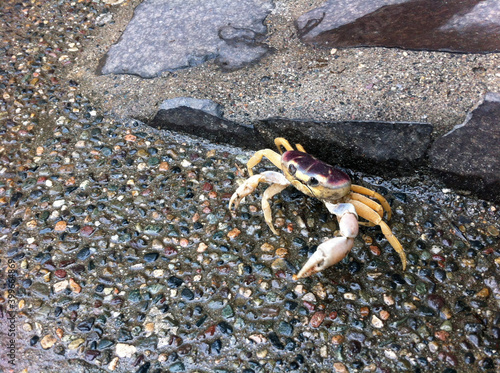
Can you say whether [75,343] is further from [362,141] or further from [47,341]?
[362,141]

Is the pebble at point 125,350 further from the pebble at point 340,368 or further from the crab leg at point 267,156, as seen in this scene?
the crab leg at point 267,156

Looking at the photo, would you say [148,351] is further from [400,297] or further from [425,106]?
[425,106]

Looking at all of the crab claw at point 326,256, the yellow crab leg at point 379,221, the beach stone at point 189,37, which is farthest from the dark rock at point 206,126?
the crab claw at point 326,256

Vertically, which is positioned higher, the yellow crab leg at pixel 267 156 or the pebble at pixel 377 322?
the yellow crab leg at pixel 267 156

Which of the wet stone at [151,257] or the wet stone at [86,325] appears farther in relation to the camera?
the wet stone at [151,257]

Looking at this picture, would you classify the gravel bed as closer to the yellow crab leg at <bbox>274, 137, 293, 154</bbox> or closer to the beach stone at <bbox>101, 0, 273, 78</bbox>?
the yellow crab leg at <bbox>274, 137, 293, 154</bbox>

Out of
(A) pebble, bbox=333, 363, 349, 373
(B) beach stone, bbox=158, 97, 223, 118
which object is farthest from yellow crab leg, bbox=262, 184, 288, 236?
(A) pebble, bbox=333, 363, 349, 373
